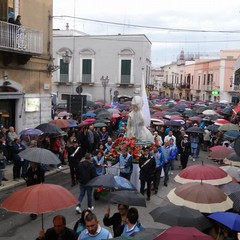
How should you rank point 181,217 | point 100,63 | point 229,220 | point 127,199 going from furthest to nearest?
1. point 100,63
2. point 127,199
3. point 181,217
4. point 229,220

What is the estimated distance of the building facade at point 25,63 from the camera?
1591 centimetres

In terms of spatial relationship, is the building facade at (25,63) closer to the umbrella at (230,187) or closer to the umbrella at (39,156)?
the umbrella at (39,156)

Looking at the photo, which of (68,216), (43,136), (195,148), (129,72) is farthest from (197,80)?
(68,216)

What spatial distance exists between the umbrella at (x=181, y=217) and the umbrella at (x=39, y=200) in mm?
1347

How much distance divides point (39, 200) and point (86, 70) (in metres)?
41.6

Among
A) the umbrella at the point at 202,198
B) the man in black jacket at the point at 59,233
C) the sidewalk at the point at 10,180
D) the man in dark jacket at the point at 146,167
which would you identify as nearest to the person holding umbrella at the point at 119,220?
the man in black jacket at the point at 59,233

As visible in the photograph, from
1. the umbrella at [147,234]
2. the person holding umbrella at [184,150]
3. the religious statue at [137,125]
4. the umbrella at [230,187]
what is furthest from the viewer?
the person holding umbrella at [184,150]

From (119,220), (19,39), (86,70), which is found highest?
(19,39)

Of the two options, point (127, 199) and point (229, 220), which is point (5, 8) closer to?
point (127, 199)

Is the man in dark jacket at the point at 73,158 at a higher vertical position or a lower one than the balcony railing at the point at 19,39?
lower

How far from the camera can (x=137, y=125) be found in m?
14.5

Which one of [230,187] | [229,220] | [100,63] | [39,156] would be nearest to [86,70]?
[100,63]

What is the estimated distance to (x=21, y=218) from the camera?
9.54 metres

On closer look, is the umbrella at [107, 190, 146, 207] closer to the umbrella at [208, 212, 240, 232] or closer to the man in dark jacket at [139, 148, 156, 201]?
the umbrella at [208, 212, 240, 232]
